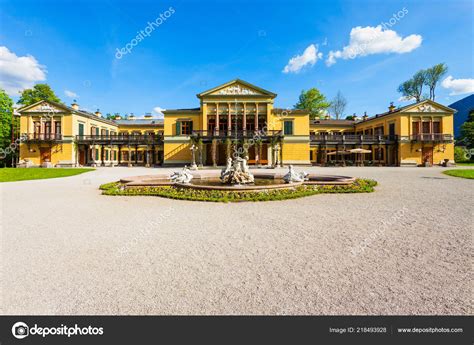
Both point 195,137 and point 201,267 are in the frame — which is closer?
point 201,267

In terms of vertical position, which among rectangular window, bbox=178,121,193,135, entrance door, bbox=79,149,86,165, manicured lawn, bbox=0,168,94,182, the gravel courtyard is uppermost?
rectangular window, bbox=178,121,193,135

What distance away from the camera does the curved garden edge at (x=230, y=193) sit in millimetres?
8102

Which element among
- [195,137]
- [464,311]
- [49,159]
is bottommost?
[464,311]

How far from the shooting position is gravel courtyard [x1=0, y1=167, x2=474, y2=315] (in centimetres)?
239

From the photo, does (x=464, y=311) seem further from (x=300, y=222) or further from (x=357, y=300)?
(x=300, y=222)

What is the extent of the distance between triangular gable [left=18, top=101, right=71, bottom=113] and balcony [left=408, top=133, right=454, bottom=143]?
52.4 metres

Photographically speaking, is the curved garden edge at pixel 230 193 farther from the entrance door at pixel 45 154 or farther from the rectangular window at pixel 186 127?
the entrance door at pixel 45 154

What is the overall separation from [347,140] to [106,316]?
39135 mm

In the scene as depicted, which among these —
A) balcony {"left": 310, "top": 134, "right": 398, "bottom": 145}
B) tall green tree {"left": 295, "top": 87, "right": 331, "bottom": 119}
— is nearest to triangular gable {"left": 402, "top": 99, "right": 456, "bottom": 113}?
balcony {"left": 310, "top": 134, "right": 398, "bottom": 145}

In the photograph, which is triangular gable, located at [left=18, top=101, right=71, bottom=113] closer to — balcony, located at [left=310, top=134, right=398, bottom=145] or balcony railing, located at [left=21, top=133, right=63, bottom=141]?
balcony railing, located at [left=21, top=133, right=63, bottom=141]

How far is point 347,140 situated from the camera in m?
35.8

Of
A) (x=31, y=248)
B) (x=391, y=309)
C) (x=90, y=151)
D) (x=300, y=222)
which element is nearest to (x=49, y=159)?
(x=90, y=151)
